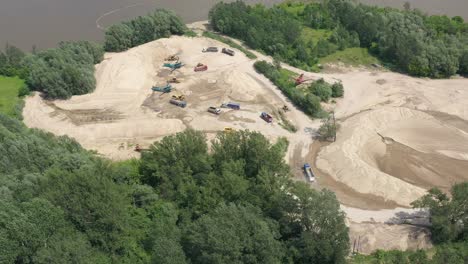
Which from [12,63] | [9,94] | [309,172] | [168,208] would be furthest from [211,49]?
[168,208]

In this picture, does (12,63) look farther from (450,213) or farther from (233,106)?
(450,213)

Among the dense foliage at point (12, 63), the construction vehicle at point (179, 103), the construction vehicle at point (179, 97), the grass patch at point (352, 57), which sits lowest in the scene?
the construction vehicle at point (179, 103)

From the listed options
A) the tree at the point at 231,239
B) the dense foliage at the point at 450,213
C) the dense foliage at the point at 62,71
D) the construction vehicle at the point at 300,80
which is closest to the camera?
the tree at the point at 231,239

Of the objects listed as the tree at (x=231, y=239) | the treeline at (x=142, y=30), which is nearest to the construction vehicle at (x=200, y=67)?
the treeline at (x=142, y=30)

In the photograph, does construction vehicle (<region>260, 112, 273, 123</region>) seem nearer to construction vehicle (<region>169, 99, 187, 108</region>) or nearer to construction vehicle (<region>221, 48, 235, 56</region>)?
construction vehicle (<region>169, 99, 187, 108</region>)

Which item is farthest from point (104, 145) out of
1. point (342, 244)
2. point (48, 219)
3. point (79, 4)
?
point (79, 4)

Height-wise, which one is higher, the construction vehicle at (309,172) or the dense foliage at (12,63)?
the dense foliage at (12,63)

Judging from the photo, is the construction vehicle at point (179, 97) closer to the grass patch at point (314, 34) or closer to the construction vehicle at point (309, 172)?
the construction vehicle at point (309, 172)
